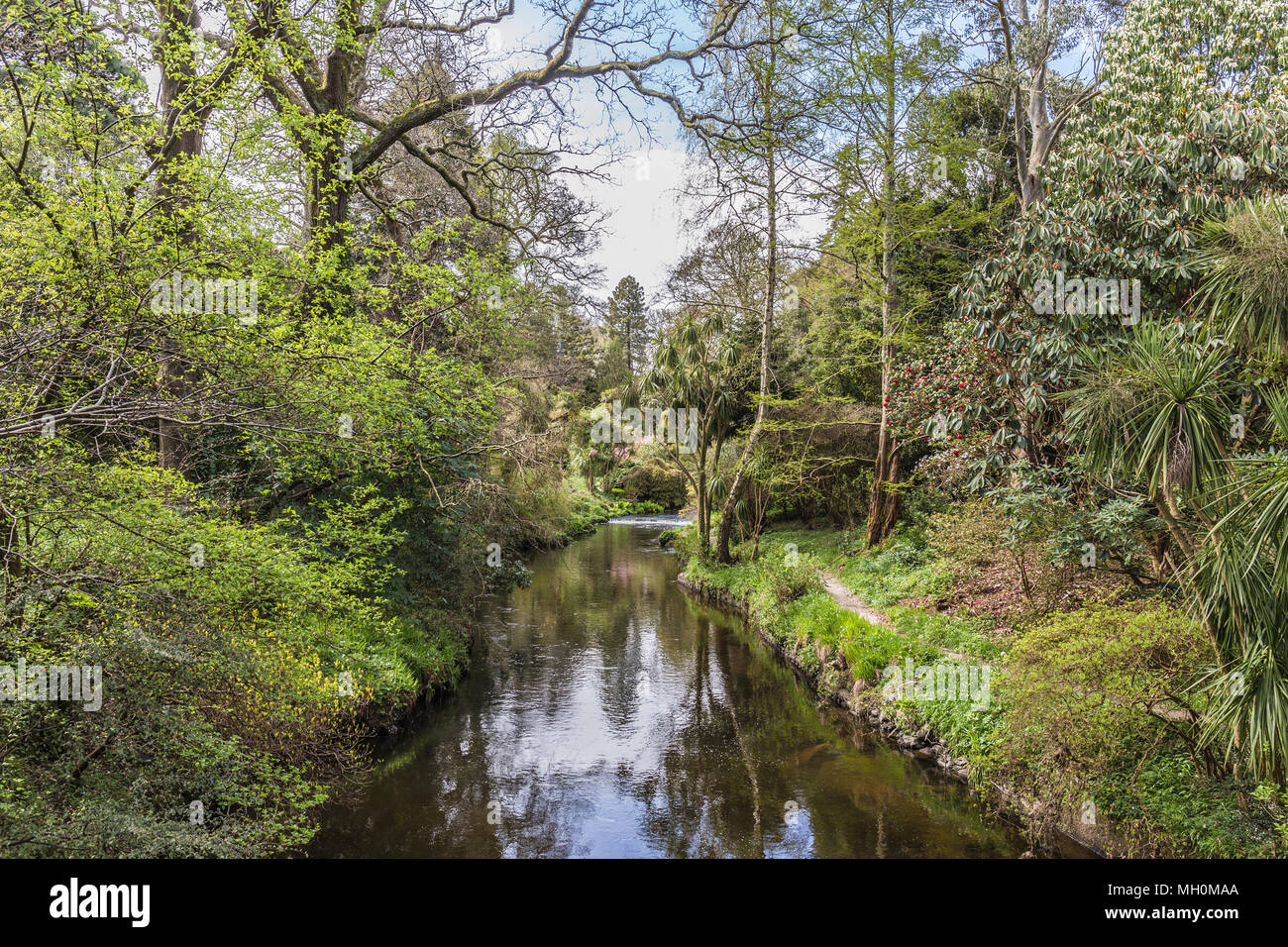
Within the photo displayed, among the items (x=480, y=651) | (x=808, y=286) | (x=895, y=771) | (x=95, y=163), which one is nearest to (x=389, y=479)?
(x=480, y=651)

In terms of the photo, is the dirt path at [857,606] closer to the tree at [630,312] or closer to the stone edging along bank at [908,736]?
the stone edging along bank at [908,736]

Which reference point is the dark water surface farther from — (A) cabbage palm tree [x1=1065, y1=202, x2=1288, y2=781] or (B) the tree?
(B) the tree

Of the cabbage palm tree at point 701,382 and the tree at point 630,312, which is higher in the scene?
the tree at point 630,312

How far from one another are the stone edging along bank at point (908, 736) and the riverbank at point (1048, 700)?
2cm

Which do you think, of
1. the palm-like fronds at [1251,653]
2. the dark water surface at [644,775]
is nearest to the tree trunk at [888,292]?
the dark water surface at [644,775]

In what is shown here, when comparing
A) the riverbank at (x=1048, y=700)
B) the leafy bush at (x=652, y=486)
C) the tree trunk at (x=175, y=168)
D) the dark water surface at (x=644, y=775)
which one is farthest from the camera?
the leafy bush at (x=652, y=486)

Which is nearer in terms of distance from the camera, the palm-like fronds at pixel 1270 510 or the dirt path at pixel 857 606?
the palm-like fronds at pixel 1270 510

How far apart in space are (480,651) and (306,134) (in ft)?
29.5

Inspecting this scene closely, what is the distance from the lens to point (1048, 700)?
17.9 ft

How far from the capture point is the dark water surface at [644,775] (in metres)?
6.41

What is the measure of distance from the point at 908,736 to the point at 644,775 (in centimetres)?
335

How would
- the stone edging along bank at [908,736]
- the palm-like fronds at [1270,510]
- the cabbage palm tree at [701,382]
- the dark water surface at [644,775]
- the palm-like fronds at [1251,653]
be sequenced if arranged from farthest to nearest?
1. the cabbage palm tree at [701,382]
2. the dark water surface at [644,775]
3. the stone edging along bank at [908,736]
4. the palm-like fronds at [1251,653]
5. the palm-like fronds at [1270,510]

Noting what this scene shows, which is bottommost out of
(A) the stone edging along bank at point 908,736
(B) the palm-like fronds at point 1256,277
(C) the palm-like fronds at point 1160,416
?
(A) the stone edging along bank at point 908,736

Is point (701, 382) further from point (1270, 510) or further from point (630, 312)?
point (630, 312)
